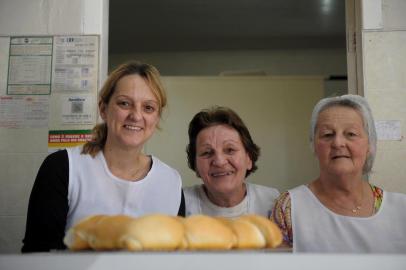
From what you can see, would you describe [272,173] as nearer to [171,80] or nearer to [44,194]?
[171,80]

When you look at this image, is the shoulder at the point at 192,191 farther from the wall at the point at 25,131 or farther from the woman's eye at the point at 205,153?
the wall at the point at 25,131

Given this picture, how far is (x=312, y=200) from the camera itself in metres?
1.14

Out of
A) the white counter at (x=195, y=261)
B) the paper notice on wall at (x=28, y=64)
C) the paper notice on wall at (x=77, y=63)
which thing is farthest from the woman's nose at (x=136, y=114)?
the paper notice on wall at (x=28, y=64)

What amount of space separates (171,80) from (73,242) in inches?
112

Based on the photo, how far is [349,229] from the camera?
3.52ft

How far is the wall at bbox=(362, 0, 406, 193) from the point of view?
1.66 m

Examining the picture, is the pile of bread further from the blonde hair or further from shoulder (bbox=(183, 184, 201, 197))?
shoulder (bbox=(183, 184, 201, 197))

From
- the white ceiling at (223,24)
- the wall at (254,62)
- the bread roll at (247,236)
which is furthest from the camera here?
the wall at (254,62)

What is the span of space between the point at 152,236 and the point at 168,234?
20mm

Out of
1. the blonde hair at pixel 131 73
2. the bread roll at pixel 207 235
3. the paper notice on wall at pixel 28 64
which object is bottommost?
the bread roll at pixel 207 235

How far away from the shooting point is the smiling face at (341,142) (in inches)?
42.1

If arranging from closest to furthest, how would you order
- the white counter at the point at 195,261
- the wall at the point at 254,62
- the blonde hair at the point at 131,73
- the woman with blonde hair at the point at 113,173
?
the white counter at the point at 195,261 → the woman with blonde hair at the point at 113,173 → the blonde hair at the point at 131,73 → the wall at the point at 254,62

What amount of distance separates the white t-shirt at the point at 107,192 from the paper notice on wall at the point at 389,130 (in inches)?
38.0

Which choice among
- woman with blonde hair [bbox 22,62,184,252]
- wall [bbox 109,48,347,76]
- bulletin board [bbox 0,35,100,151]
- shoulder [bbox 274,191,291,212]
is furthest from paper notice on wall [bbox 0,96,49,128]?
wall [bbox 109,48,347,76]
